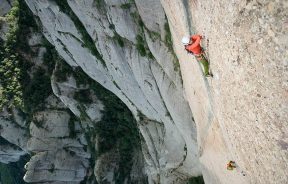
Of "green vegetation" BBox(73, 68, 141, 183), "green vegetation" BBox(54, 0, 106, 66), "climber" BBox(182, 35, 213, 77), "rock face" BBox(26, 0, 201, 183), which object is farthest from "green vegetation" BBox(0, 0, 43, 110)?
"climber" BBox(182, 35, 213, 77)

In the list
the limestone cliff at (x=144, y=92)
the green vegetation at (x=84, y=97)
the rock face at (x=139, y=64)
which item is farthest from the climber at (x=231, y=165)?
the green vegetation at (x=84, y=97)

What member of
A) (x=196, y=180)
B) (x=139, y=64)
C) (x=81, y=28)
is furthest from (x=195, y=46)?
(x=81, y=28)

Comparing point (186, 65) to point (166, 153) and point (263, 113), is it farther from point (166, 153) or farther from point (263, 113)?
point (166, 153)

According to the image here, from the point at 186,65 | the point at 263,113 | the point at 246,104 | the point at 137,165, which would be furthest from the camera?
the point at 137,165

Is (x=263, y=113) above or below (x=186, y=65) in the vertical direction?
below

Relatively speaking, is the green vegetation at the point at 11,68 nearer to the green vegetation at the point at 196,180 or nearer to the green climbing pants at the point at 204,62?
the green vegetation at the point at 196,180

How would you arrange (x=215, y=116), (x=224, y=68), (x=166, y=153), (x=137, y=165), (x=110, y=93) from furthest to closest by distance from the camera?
(x=137, y=165)
(x=110, y=93)
(x=166, y=153)
(x=215, y=116)
(x=224, y=68)

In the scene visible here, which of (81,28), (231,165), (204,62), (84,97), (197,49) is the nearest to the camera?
(197,49)

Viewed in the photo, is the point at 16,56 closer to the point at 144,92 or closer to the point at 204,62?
the point at 144,92

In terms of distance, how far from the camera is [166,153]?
1264 inches

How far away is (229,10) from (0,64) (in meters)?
38.8

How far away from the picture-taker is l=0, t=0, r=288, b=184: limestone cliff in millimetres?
10344

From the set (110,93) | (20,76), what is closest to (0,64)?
(20,76)

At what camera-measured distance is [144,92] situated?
29.4m
